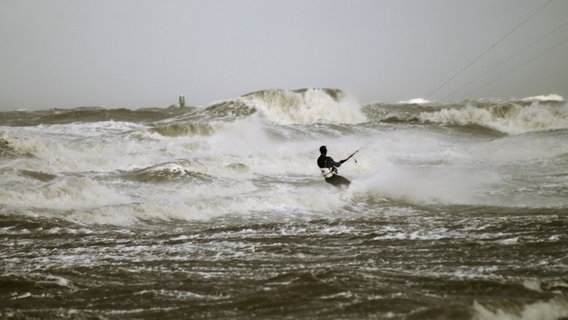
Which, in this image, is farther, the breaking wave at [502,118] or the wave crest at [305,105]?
the wave crest at [305,105]

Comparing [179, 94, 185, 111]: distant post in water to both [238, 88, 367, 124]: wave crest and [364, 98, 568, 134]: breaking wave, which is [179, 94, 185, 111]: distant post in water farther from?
[364, 98, 568, 134]: breaking wave

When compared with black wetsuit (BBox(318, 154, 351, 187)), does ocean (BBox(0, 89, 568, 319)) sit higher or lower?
lower

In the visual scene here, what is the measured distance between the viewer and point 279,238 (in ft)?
25.6

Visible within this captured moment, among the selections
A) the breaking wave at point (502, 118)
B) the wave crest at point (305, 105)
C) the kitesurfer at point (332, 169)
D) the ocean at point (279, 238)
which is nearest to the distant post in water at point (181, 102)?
the wave crest at point (305, 105)

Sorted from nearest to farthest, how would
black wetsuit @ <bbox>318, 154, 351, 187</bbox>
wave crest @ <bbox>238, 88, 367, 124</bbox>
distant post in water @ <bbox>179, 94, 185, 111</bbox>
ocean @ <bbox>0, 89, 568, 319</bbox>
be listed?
1. ocean @ <bbox>0, 89, 568, 319</bbox>
2. black wetsuit @ <bbox>318, 154, 351, 187</bbox>
3. wave crest @ <bbox>238, 88, 367, 124</bbox>
4. distant post in water @ <bbox>179, 94, 185, 111</bbox>

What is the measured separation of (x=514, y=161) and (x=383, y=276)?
56.8 ft

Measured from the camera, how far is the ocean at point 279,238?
464 centimetres

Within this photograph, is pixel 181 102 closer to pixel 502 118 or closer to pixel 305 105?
pixel 305 105

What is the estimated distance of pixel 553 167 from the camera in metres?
17.2

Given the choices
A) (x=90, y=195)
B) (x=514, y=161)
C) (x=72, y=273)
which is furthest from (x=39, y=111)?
(x=72, y=273)

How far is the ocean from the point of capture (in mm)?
4645

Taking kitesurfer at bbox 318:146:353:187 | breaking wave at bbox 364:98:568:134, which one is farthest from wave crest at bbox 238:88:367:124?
kitesurfer at bbox 318:146:353:187

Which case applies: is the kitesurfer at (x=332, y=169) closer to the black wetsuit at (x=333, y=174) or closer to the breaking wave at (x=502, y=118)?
the black wetsuit at (x=333, y=174)

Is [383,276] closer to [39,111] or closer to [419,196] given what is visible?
[419,196]
